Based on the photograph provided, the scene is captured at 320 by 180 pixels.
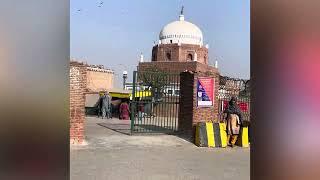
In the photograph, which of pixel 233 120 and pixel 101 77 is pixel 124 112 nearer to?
pixel 233 120

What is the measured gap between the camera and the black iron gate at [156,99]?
1151cm

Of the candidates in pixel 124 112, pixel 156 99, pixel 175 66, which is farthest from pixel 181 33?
pixel 156 99

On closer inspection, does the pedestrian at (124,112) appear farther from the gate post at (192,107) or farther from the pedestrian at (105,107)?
the gate post at (192,107)

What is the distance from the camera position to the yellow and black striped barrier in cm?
962

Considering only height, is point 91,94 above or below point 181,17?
below

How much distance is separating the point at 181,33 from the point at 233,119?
3850cm

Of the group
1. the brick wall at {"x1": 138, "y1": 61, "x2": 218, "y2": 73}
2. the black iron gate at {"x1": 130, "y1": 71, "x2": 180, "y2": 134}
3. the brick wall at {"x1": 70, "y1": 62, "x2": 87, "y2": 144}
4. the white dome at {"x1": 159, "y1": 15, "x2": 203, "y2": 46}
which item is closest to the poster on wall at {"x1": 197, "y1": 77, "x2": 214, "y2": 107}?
the black iron gate at {"x1": 130, "y1": 71, "x2": 180, "y2": 134}
